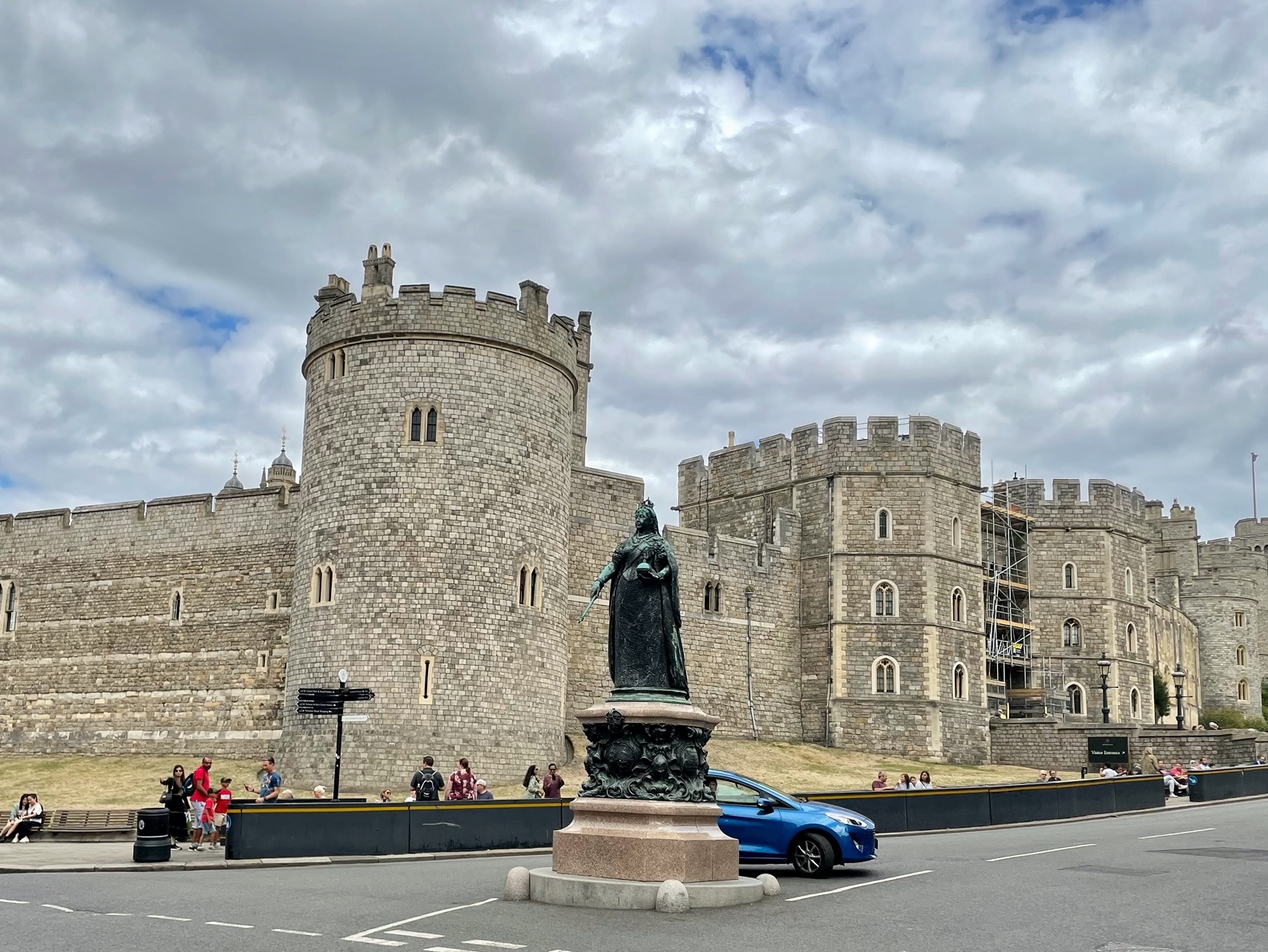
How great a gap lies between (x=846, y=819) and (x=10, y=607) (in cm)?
2905

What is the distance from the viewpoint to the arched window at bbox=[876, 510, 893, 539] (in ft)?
131

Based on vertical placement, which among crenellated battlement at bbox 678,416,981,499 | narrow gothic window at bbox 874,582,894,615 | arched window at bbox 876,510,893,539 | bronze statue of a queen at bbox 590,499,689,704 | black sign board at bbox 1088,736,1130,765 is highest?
crenellated battlement at bbox 678,416,981,499

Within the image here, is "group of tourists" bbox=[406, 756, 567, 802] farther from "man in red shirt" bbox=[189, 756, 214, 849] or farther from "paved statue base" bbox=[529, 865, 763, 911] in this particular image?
"paved statue base" bbox=[529, 865, 763, 911]

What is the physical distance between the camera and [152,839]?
672 inches

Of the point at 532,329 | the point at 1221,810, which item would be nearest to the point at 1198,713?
the point at 1221,810

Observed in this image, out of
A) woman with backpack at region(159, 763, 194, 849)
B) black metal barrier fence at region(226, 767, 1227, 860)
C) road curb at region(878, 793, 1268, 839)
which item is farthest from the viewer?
road curb at region(878, 793, 1268, 839)

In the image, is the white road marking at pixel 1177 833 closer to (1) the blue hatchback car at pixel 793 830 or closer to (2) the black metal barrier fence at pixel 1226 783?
(1) the blue hatchback car at pixel 793 830

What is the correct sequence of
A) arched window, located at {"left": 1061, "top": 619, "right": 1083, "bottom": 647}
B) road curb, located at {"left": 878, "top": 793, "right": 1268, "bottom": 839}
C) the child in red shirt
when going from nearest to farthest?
the child in red shirt, road curb, located at {"left": 878, "top": 793, "right": 1268, "bottom": 839}, arched window, located at {"left": 1061, "top": 619, "right": 1083, "bottom": 647}

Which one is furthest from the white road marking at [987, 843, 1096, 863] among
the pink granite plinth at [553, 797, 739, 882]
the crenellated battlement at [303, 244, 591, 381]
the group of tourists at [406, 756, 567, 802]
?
the crenellated battlement at [303, 244, 591, 381]

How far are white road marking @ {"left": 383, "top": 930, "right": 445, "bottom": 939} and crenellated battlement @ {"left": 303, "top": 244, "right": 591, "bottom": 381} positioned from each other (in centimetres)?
2045

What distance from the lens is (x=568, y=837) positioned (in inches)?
490

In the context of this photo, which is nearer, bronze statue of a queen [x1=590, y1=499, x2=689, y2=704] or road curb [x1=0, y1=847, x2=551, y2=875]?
bronze statue of a queen [x1=590, y1=499, x2=689, y2=704]

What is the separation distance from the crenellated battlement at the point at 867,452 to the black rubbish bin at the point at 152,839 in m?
26.6

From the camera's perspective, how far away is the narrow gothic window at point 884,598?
129 feet
